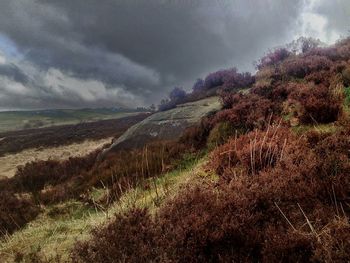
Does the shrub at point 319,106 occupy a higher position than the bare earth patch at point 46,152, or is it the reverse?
the shrub at point 319,106

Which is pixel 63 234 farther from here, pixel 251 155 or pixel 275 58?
pixel 275 58

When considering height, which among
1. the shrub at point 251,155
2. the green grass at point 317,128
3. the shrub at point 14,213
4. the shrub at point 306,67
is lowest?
the shrub at point 14,213

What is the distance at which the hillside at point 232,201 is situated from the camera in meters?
3.88

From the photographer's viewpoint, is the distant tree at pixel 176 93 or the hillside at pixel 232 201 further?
the distant tree at pixel 176 93

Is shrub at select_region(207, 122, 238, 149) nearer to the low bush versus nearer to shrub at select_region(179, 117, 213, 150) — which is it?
shrub at select_region(179, 117, 213, 150)

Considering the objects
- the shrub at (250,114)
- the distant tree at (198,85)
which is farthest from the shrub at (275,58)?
the shrub at (250,114)

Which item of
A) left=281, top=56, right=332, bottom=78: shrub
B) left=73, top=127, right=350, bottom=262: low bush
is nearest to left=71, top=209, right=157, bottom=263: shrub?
left=73, top=127, right=350, bottom=262: low bush

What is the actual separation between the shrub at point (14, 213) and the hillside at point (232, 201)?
39mm

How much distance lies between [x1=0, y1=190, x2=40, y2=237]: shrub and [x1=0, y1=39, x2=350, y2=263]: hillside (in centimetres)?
4

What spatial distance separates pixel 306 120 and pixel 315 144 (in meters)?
1.82

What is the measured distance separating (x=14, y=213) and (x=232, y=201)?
22.5 feet

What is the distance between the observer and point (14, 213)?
9172 mm

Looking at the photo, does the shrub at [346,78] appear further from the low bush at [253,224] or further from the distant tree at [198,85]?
the distant tree at [198,85]

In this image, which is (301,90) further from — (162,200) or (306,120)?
(162,200)
